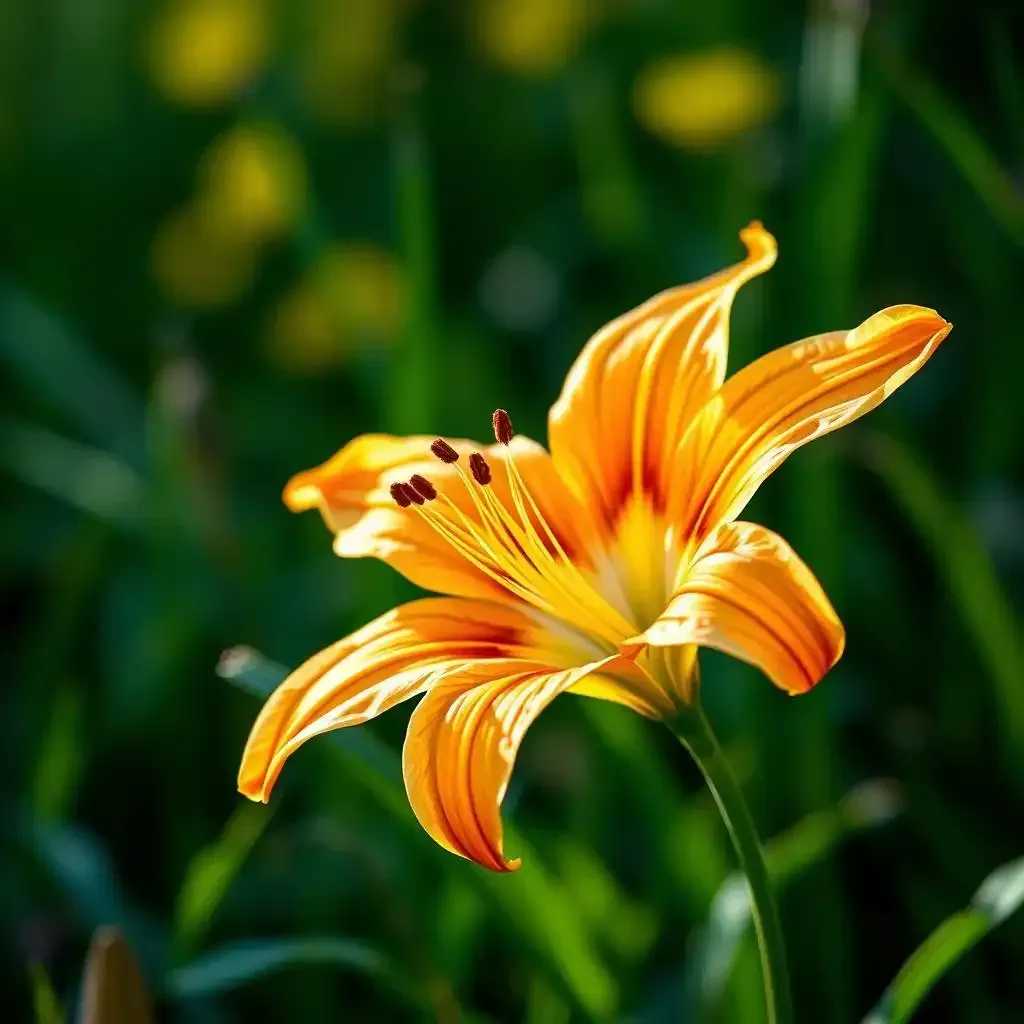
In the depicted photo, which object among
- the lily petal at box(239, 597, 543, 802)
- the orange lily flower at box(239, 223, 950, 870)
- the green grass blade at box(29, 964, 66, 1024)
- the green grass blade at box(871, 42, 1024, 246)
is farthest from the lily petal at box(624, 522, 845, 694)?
the green grass blade at box(871, 42, 1024, 246)

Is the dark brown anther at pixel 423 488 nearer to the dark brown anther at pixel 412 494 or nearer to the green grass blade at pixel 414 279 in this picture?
the dark brown anther at pixel 412 494

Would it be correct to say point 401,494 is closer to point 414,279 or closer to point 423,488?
point 423,488

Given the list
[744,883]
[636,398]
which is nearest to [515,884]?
[744,883]

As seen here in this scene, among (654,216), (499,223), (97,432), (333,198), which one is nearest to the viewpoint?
(654,216)

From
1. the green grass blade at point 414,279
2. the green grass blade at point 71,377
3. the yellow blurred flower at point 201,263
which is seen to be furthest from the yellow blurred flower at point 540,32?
the green grass blade at point 414,279

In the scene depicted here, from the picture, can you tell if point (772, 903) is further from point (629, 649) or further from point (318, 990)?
point (318, 990)

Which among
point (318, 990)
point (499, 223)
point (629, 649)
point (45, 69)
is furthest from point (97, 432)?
point (629, 649)
